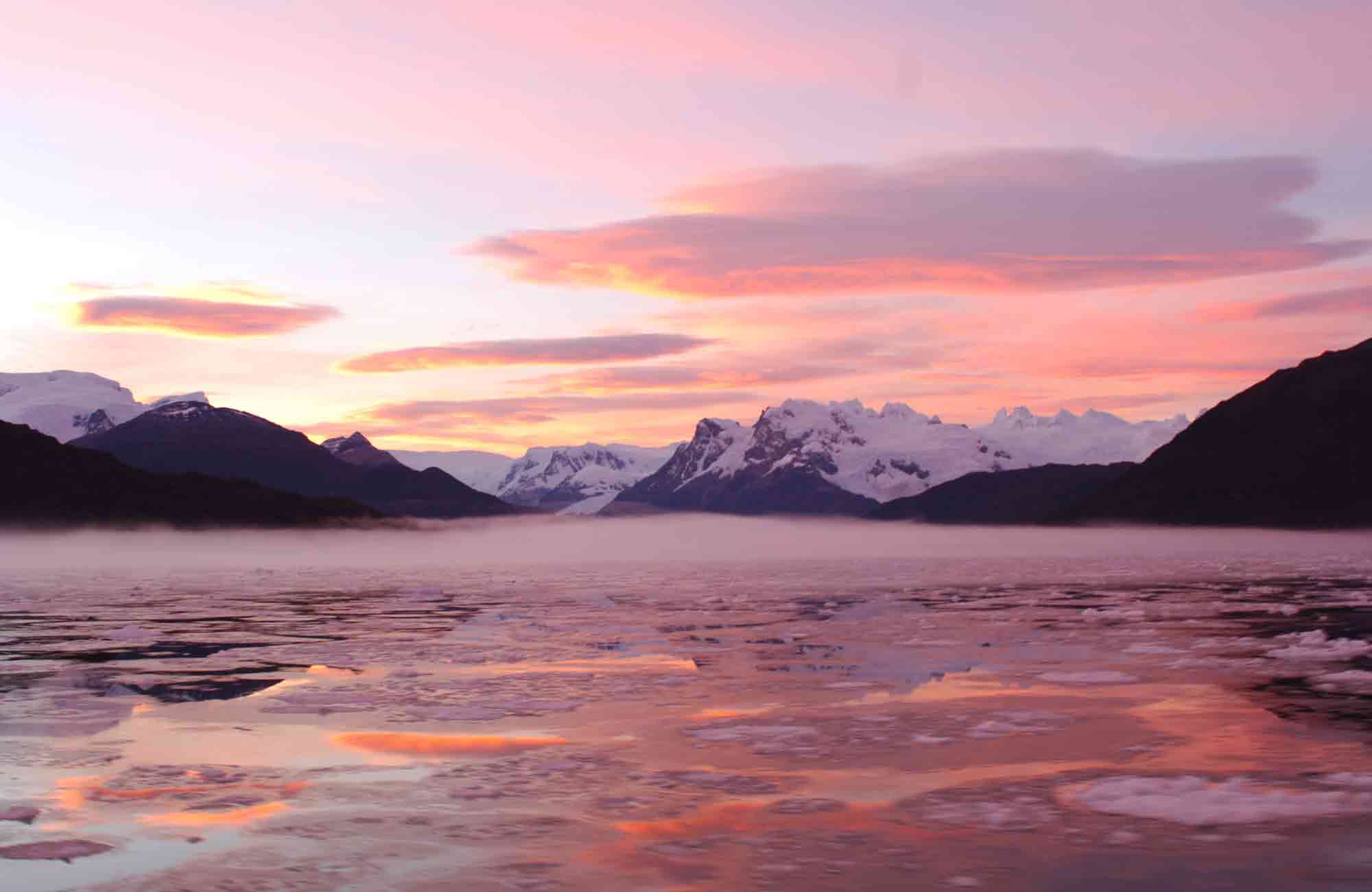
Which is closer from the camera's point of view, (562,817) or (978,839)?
(978,839)

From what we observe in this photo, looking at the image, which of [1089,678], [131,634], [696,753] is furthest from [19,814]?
[131,634]

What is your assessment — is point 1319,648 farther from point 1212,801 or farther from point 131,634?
point 131,634

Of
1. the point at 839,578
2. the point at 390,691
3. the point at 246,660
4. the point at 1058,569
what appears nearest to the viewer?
the point at 390,691

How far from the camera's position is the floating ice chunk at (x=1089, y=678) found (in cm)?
2603

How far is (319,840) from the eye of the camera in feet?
45.3

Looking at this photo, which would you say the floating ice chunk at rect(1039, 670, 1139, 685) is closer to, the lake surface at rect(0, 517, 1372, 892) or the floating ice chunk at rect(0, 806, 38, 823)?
the lake surface at rect(0, 517, 1372, 892)

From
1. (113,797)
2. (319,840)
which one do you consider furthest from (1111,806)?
(113,797)

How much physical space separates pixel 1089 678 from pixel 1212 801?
38.4ft

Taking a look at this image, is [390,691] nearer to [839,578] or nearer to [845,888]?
[845,888]

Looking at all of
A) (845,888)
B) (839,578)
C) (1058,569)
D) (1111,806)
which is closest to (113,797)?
(845,888)

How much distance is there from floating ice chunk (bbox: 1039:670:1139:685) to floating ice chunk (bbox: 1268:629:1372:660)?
15.9 ft

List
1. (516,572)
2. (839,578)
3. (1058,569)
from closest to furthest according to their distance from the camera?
(839,578)
(1058,569)
(516,572)

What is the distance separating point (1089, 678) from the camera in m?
26.6

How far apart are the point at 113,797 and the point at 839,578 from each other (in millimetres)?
66675
